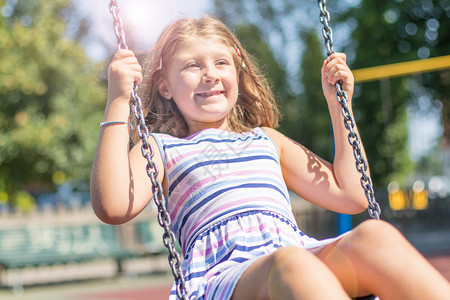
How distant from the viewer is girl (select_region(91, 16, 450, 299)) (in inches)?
62.2

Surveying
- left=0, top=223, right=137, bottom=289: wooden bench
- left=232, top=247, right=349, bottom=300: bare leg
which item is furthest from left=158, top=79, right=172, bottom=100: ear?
left=0, top=223, right=137, bottom=289: wooden bench

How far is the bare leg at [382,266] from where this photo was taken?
154 centimetres

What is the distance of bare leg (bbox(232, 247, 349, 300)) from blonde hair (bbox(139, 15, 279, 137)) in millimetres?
798

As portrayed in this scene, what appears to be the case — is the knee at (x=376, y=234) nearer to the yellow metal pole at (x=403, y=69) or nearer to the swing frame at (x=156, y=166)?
the swing frame at (x=156, y=166)

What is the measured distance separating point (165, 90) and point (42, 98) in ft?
46.9

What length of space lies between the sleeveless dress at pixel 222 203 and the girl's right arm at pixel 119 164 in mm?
104

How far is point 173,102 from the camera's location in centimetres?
231

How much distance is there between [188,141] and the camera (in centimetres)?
216

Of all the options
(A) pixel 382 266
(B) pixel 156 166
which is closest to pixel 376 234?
(A) pixel 382 266

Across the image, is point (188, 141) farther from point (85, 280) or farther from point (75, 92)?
point (75, 92)

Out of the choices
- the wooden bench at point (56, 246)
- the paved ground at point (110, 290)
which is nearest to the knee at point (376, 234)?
the paved ground at point (110, 290)

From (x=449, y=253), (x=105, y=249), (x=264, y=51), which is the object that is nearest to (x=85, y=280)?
(x=105, y=249)

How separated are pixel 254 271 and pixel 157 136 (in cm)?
71

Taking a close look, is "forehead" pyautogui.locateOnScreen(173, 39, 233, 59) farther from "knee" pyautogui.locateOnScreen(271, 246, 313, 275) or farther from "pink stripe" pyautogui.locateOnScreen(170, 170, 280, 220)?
"knee" pyautogui.locateOnScreen(271, 246, 313, 275)
